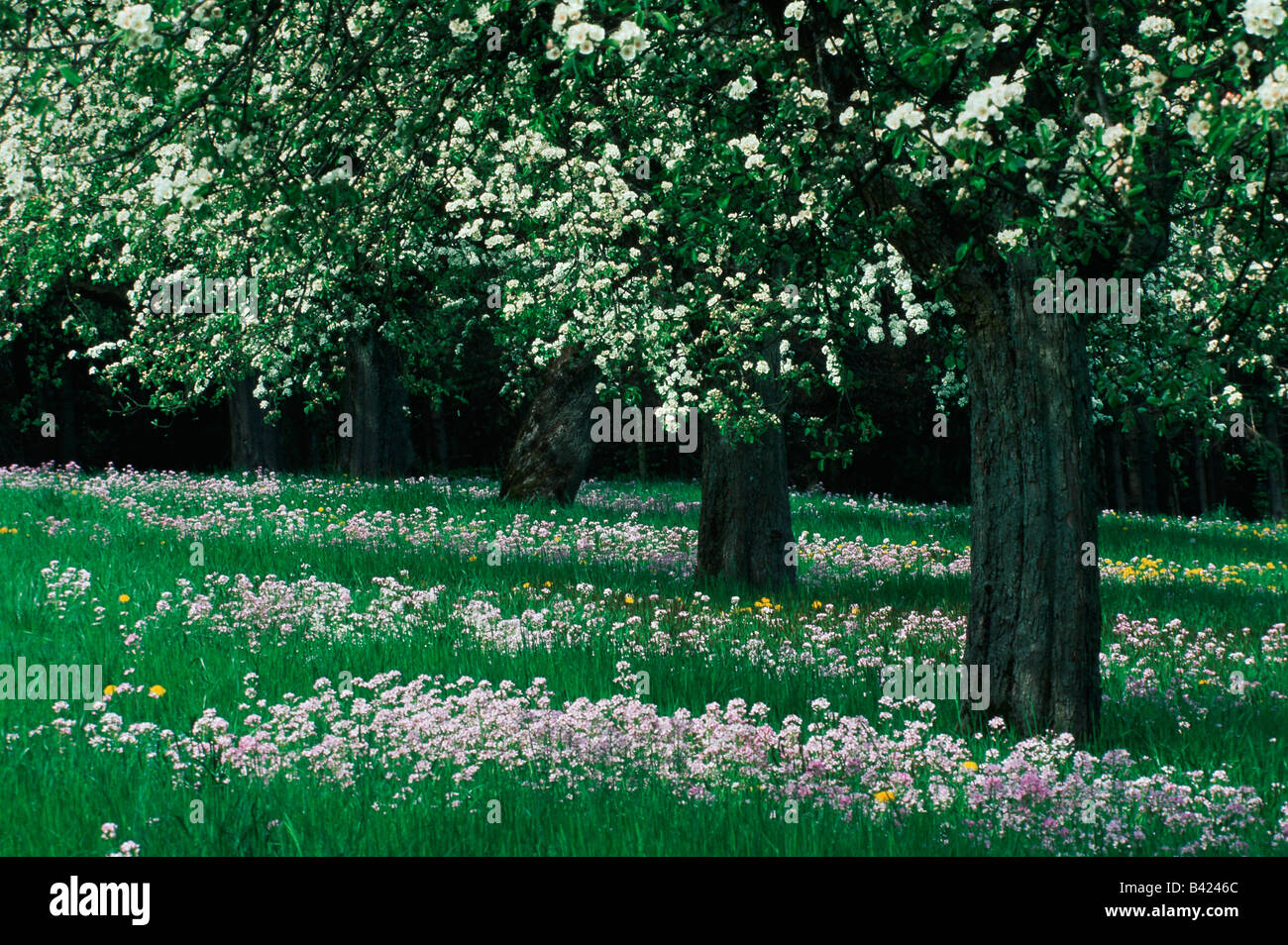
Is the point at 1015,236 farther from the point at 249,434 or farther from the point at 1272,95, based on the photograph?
the point at 249,434

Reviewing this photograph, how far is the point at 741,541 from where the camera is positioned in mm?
12594

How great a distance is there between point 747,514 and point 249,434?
16.6 m

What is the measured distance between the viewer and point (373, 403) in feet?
74.4

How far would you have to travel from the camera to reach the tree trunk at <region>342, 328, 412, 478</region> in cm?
2236

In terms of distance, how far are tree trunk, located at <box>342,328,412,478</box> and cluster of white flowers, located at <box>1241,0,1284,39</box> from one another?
63.0 ft

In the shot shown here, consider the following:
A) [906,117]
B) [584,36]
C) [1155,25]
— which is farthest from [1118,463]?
[584,36]

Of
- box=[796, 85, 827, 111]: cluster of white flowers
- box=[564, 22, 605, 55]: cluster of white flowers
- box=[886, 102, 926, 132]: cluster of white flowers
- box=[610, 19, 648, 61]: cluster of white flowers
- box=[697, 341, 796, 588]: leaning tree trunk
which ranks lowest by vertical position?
box=[697, 341, 796, 588]: leaning tree trunk

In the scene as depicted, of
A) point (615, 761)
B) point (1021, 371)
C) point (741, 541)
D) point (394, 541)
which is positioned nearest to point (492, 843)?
point (615, 761)

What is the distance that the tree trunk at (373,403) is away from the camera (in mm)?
22359

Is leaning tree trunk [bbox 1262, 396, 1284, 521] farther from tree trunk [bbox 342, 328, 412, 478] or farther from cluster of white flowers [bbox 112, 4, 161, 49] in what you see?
cluster of white flowers [bbox 112, 4, 161, 49]

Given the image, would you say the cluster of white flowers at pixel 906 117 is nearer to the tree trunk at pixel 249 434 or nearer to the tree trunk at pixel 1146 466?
the tree trunk at pixel 249 434

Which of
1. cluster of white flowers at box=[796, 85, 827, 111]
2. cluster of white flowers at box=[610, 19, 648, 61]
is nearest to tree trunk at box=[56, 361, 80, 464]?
cluster of white flowers at box=[796, 85, 827, 111]
